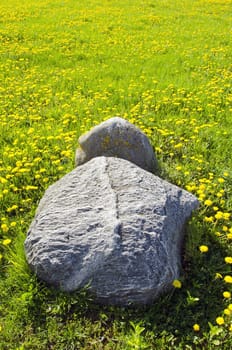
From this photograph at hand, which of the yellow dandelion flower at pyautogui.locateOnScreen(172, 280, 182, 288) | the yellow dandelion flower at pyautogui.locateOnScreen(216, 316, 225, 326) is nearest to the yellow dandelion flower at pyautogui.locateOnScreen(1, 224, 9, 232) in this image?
the yellow dandelion flower at pyautogui.locateOnScreen(172, 280, 182, 288)

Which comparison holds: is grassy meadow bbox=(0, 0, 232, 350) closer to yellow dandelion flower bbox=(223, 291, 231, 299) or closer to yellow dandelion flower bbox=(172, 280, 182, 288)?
yellow dandelion flower bbox=(172, 280, 182, 288)

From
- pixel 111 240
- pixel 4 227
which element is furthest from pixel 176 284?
pixel 4 227

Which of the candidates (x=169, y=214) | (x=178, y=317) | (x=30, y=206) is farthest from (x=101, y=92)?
(x=178, y=317)

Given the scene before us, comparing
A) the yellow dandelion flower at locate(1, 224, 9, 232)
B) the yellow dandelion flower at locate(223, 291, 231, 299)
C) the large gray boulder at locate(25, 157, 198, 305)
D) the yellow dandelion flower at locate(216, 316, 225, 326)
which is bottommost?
the yellow dandelion flower at locate(216, 316, 225, 326)

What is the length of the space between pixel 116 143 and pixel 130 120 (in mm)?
1653

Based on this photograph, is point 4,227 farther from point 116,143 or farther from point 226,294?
point 226,294

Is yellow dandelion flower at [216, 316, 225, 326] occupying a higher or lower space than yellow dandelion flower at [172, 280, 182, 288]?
lower

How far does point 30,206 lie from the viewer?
4383 millimetres

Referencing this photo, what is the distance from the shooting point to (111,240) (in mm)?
3098

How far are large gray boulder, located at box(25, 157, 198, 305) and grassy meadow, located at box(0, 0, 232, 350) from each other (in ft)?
0.53

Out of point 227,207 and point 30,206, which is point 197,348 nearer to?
point 227,207

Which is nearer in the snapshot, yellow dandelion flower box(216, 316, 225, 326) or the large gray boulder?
yellow dandelion flower box(216, 316, 225, 326)

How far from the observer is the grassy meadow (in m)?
3.02

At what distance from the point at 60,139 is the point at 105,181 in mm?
2336
